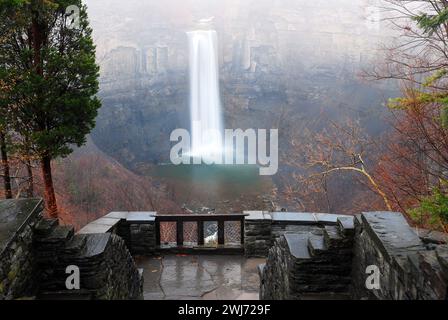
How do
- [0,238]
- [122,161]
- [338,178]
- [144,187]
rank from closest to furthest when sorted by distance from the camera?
[0,238] < [338,178] < [144,187] < [122,161]

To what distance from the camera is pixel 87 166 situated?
3706cm

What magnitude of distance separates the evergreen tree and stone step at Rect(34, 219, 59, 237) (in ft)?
12.9

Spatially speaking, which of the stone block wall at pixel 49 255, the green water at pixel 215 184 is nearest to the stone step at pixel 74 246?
the stone block wall at pixel 49 255

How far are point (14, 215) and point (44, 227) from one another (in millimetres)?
357

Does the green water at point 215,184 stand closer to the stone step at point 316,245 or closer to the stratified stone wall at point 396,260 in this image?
the stone step at point 316,245

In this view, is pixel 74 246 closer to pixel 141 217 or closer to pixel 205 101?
pixel 141 217

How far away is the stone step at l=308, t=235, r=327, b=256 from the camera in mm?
4414

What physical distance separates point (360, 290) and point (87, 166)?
117 ft

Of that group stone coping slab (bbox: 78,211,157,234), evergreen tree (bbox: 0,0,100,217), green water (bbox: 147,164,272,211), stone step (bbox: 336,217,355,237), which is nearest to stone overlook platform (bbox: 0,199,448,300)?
stone step (bbox: 336,217,355,237)

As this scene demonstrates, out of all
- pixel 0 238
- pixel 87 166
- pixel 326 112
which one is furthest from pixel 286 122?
pixel 0 238

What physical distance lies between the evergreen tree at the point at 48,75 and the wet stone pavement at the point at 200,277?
3.18m

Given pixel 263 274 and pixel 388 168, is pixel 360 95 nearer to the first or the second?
pixel 388 168

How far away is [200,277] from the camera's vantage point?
7812 mm

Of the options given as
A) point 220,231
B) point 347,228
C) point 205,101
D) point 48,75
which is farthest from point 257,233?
point 205,101
